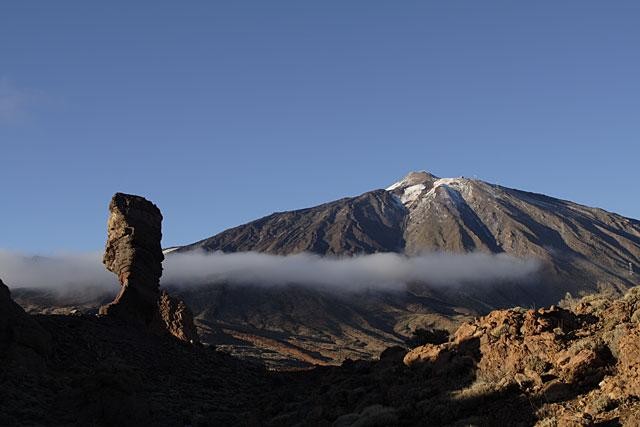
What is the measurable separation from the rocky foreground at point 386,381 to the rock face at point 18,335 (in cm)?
6

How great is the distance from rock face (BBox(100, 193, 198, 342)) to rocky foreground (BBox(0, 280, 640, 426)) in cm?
369

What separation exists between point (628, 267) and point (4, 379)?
637 ft

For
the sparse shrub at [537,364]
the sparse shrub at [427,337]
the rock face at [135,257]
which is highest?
the rock face at [135,257]

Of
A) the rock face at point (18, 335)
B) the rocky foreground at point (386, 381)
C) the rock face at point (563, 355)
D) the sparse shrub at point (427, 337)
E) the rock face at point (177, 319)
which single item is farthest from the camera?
the rock face at point (177, 319)

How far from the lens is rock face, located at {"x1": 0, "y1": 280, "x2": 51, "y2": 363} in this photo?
2699 centimetres

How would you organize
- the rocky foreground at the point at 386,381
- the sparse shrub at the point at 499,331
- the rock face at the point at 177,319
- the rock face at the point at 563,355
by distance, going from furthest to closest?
the rock face at the point at 177,319 → the sparse shrub at the point at 499,331 → the rocky foreground at the point at 386,381 → the rock face at the point at 563,355

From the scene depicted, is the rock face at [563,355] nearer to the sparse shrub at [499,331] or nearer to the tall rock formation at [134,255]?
the sparse shrub at [499,331]

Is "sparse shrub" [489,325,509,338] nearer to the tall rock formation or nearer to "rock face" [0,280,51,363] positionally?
"rock face" [0,280,51,363]

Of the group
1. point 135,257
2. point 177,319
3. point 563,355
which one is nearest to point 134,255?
point 135,257

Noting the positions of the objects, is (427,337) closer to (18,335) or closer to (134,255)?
(134,255)

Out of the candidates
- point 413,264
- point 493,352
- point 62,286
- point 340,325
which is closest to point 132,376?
point 493,352

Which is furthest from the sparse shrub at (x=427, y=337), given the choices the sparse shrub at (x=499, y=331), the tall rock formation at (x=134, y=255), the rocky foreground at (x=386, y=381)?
the tall rock formation at (x=134, y=255)

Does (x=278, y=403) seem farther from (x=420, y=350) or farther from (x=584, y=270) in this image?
(x=584, y=270)

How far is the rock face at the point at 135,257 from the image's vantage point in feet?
140
